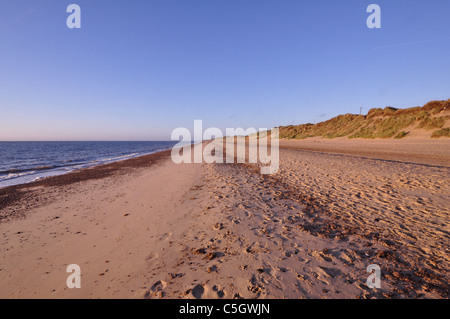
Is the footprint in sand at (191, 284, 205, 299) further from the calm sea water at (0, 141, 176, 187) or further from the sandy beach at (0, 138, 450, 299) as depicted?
the calm sea water at (0, 141, 176, 187)

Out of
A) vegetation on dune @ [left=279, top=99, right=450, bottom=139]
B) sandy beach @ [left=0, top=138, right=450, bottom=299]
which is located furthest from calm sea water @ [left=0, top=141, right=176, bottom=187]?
vegetation on dune @ [left=279, top=99, right=450, bottom=139]

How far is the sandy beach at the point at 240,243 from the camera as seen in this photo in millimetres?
3236

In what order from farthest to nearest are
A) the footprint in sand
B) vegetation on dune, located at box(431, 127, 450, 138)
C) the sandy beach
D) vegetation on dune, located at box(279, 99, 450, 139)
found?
vegetation on dune, located at box(279, 99, 450, 139)
vegetation on dune, located at box(431, 127, 450, 138)
the sandy beach
the footprint in sand

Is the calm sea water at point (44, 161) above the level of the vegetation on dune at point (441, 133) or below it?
below

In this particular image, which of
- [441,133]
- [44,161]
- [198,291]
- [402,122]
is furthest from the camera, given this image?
[402,122]

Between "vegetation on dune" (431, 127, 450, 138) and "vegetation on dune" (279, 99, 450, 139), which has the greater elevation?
"vegetation on dune" (279, 99, 450, 139)

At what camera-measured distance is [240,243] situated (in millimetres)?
4520

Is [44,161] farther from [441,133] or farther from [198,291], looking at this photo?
[441,133]

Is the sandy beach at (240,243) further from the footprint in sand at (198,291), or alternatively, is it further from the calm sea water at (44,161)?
the calm sea water at (44,161)

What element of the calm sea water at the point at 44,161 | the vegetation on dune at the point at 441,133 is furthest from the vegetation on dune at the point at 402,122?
the calm sea water at the point at 44,161

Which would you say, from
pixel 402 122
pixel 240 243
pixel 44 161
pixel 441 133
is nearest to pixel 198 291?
pixel 240 243

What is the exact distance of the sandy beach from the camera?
3236 millimetres
